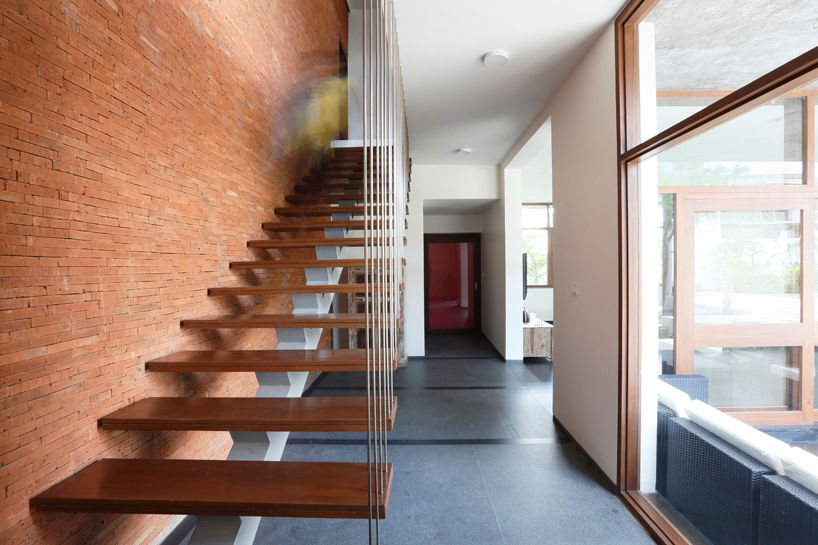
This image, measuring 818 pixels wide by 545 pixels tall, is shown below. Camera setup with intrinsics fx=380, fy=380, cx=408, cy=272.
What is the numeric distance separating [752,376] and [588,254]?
1.25 meters

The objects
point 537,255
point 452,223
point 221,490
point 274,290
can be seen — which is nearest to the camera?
point 221,490

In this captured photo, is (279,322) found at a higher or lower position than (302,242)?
lower

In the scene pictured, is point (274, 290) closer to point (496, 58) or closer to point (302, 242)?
point (302, 242)

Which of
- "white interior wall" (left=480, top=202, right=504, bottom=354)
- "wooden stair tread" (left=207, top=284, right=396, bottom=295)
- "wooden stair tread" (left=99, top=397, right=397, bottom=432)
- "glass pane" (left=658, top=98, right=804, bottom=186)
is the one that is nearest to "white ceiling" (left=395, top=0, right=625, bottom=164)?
"glass pane" (left=658, top=98, right=804, bottom=186)

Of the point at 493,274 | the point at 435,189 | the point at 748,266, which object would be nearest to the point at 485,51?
the point at 748,266

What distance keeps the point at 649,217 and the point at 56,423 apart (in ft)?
9.33

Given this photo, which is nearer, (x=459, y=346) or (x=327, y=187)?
(x=327, y=187)

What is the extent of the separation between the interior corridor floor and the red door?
3.64 metres

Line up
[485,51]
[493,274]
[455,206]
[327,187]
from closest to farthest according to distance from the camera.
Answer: [485,51] → [327,187] → [493,274] → [455,206]

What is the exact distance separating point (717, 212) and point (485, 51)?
5.86 ft

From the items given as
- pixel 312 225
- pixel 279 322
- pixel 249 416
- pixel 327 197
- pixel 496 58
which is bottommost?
pixel 249 416

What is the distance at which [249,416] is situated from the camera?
137 cm

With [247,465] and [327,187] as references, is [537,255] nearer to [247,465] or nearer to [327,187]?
[327,187]

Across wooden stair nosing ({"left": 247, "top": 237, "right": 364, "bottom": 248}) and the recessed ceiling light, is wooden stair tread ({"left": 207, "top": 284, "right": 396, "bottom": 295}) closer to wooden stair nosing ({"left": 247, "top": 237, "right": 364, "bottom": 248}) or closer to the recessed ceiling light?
wooden stair nosing ({"left": 247, "top": 237, "right": 364, "bottom": 248})
